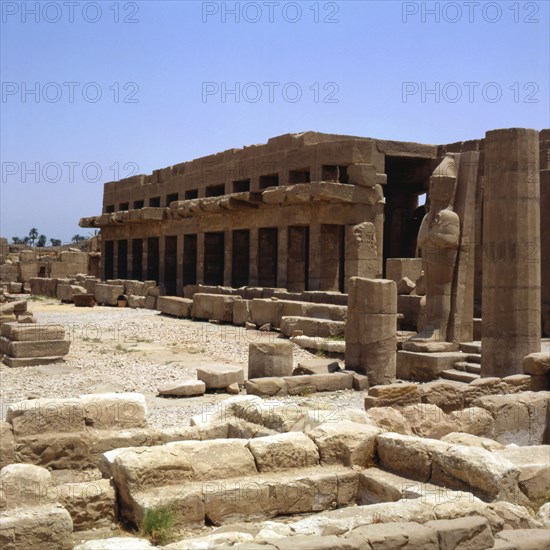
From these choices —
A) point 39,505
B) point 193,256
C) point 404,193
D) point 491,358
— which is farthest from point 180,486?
point 193,256

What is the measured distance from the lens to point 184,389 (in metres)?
10.5

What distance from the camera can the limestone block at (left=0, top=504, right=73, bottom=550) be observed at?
13.8ft

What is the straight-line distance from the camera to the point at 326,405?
969cm

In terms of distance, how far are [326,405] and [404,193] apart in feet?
53.7

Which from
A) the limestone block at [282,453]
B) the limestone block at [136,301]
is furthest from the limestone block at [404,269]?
the limestone block at [282,453]

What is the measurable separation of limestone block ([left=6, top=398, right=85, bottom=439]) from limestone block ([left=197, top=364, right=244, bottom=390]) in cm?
427

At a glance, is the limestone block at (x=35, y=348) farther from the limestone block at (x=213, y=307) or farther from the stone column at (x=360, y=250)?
the stone column at (x=360, y=250)

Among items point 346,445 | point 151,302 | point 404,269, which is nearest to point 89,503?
point 346,445

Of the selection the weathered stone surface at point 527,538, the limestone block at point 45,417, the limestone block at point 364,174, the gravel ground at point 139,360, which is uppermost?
the limestone block at point 364,174

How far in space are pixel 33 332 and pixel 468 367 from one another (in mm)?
8112

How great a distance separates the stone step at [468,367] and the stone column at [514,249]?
58 cm

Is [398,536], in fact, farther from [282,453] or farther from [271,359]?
[271,359]

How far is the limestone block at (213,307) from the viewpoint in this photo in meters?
20.3

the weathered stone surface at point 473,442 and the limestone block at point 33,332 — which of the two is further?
the limestone block at point 33,332
